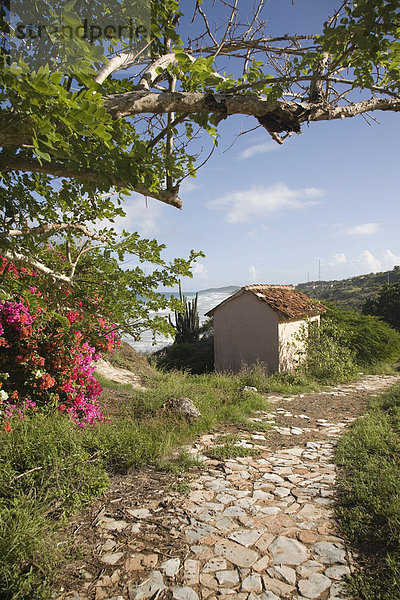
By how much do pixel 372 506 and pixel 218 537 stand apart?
4.80ft

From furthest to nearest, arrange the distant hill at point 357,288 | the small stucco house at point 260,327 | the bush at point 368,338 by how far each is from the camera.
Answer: the distant hill at point 357,288 → the bush at point 368,338 → the small stucco house at point 260,327

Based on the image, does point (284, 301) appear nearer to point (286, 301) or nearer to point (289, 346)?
point (286, 301)

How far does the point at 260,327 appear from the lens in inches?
589

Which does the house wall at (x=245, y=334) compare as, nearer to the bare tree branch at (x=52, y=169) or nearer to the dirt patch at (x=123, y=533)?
the dirt patch at (x=123, y=533)

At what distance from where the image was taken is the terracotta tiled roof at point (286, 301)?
14676 millimetres

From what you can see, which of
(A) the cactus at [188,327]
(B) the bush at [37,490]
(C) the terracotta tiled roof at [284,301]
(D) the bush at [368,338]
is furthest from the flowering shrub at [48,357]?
(A) the cactus at [188,327]

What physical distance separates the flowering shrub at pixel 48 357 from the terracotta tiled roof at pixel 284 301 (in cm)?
927

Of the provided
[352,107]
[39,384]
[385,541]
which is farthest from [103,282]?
[385,541]

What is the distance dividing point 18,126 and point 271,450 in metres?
5.30

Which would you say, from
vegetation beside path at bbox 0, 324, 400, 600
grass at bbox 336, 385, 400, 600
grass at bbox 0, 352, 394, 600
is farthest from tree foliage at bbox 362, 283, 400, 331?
grass at bbox 336, 385, 400, 600

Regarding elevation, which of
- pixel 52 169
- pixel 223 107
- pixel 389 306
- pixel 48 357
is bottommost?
pixel 48 357

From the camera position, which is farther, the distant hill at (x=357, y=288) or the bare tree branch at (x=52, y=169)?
the distant hill at (x=357, y=288)

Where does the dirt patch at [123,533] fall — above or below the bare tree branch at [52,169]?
below

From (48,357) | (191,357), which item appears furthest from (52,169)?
(191,357)
